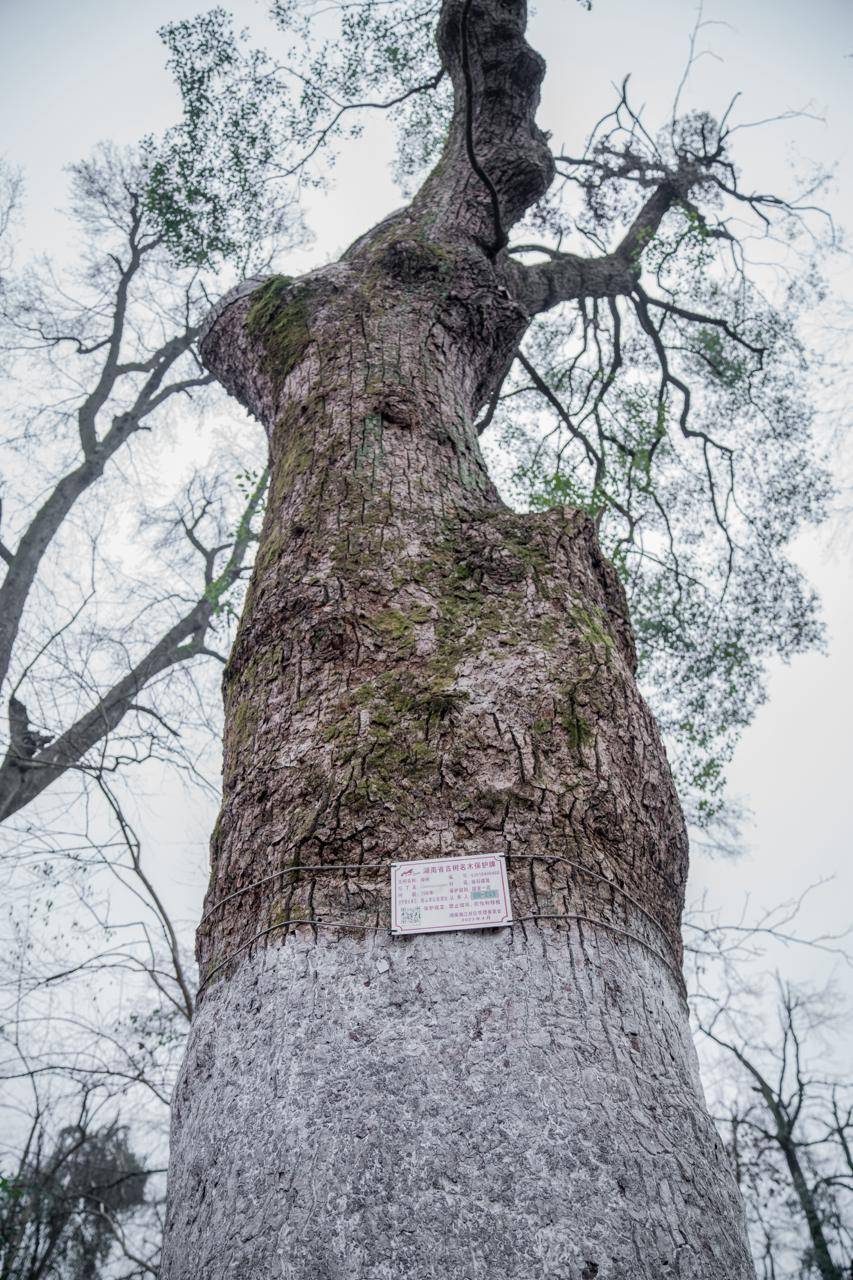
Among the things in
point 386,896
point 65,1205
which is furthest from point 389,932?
point 65,1205

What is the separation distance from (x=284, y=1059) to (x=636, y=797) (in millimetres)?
816

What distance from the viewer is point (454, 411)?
8.42 ft

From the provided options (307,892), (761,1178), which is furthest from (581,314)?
(761,1178)

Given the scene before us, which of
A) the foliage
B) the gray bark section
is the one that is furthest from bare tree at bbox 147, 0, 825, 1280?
the foliage

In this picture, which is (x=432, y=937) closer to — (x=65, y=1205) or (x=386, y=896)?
(x=386, y=896)

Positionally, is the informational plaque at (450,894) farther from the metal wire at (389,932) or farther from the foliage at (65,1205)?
the foliage at (65,1205)

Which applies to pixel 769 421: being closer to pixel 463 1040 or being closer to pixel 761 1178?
pixel 463 1040

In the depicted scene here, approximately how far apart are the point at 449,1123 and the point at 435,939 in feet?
0.85

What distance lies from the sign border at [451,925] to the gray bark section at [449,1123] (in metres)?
0.02

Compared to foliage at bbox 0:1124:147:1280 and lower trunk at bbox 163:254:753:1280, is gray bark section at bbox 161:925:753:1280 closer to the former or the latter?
lower trunk at bbox 163:254:753:1280

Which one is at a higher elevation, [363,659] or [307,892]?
[363,659]

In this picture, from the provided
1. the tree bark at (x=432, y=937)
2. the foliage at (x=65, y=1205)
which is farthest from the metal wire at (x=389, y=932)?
the foliage at (x=65, y=1205)

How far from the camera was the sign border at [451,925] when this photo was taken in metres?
1.21

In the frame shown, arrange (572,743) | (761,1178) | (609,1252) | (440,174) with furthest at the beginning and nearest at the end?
1. (761,1178)
2. (440,174)
3. (572,743)
4. (609,1252)
